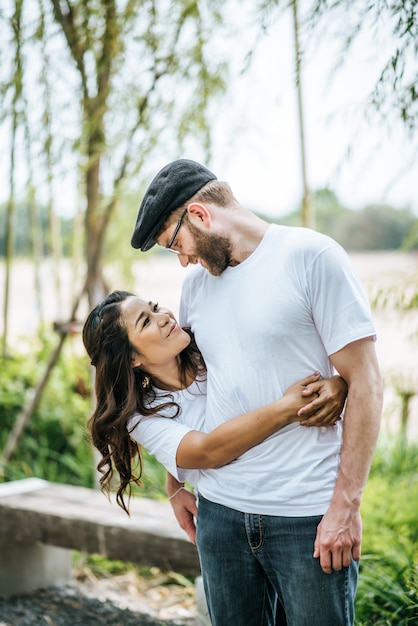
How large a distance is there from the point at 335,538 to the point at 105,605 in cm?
214

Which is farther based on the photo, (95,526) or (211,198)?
(95,526)

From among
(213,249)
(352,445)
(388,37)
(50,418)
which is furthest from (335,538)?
(50,418)

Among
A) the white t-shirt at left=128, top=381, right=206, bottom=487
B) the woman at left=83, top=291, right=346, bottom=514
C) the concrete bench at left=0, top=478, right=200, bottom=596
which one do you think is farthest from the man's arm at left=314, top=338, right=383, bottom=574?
the concrete bench at left=0, top=478, right=200, bottom=596

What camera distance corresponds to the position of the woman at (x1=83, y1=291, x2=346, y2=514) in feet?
5.89

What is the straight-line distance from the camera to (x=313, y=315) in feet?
5.26

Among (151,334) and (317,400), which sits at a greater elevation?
(151,334)

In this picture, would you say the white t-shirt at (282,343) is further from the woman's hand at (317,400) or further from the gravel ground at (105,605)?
the gravel ground at (105,605)

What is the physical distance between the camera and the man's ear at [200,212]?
1699mm

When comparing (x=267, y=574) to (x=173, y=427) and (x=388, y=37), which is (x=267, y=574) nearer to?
(x=173, y=427)

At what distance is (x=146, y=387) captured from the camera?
75.6 inches

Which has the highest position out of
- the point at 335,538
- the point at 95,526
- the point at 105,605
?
the point at 335,538

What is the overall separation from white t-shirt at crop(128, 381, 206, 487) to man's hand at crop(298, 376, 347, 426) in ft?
1.08

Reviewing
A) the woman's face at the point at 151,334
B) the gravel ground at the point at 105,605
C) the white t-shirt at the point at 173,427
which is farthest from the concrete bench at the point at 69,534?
the woman's face at the point at 151,334

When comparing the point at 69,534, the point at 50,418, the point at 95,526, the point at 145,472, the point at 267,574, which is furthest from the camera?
the point at 50,418
